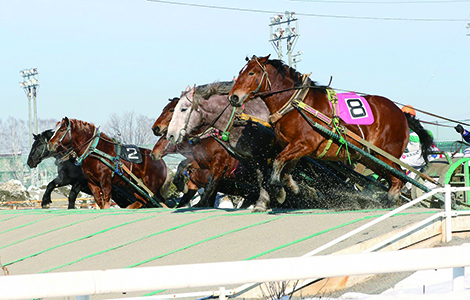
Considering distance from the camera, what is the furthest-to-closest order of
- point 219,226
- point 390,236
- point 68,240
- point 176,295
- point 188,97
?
1. point 188,97
2. point 68,240
3. point 219,226
4. point 390,236
5. point 176,295

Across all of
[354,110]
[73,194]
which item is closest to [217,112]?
[354,110]

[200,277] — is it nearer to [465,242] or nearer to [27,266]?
[465,242]

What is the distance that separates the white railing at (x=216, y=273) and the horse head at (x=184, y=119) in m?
7.12

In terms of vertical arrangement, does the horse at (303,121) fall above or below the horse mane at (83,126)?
above

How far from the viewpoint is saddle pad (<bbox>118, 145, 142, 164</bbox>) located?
48.0ft

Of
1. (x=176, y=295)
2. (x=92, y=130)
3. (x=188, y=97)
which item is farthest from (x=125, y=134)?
(x=176, y=295)

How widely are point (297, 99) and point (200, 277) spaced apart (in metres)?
5.91

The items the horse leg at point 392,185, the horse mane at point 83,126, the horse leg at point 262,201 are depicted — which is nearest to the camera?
the horse leg at point 392,185

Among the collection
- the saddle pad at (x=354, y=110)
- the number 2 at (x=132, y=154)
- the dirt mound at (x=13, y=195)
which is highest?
the saddle pad at (x=354, y=110)

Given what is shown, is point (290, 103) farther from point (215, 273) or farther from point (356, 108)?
point (215, 273)

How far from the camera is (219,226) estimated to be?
8.75m

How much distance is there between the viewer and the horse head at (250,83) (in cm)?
909

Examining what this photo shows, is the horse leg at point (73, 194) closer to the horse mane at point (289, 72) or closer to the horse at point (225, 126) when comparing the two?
the horse at point (225, 126)

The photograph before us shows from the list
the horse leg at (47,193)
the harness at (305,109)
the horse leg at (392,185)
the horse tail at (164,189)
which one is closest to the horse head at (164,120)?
the horse tail at (164,189)
